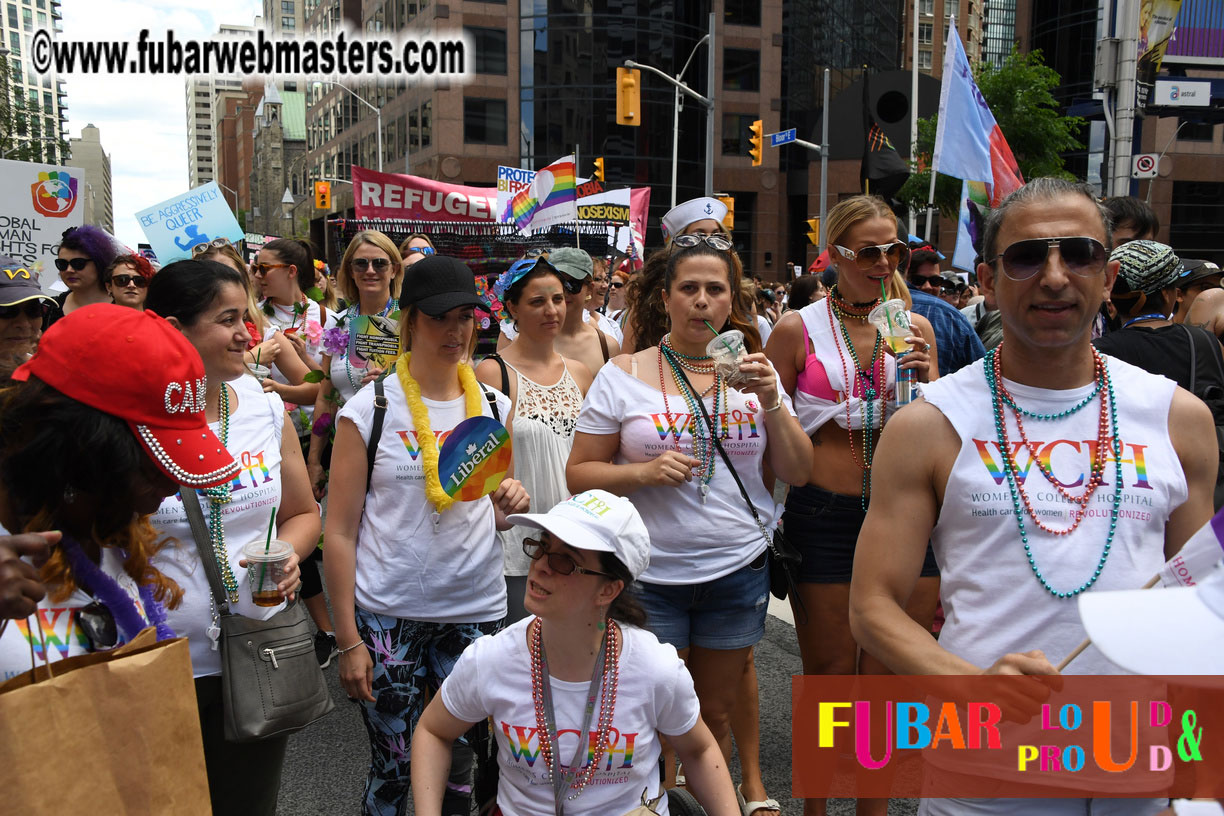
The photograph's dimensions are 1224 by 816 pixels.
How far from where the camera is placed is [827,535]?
11.8ft

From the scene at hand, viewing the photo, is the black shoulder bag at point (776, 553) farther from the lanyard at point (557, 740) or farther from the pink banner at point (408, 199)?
the pink banner at point (408, 199)

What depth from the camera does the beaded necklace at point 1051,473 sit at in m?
1.89

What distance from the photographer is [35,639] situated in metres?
1.59

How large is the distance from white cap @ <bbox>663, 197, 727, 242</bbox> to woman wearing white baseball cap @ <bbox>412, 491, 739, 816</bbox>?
10.9 ft

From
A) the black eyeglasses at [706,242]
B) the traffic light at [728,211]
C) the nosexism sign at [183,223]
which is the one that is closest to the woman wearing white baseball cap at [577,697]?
the black eyeglasses at [706,242]

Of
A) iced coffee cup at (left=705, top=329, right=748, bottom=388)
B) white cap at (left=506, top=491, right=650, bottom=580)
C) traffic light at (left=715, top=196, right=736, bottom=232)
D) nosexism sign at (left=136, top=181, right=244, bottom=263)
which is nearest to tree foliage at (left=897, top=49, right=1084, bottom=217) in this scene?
A: traffic light at (left=715, top=196, right=736, bottom=232)

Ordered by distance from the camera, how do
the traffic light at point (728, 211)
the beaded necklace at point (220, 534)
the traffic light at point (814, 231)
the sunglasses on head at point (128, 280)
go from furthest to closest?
the traffic light at point (814, 231) < the traffic light at point (728, 211) < the sunglasses on head at point (128, 280) < the beaded necklace at point (220, 534)

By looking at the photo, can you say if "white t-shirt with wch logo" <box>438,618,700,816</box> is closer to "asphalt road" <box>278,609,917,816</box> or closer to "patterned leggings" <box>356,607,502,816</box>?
"patterned leggings" <box>356,607,502,816</box>

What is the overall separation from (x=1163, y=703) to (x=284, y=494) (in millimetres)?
2500

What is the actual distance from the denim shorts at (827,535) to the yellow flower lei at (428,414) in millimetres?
1304

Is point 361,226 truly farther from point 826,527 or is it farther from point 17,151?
point 17,151

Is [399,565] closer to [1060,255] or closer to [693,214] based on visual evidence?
[1060,255]

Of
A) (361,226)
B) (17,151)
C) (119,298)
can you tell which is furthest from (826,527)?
(17,151)

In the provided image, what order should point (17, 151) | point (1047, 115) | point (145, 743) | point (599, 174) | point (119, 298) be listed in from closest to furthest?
point (145, 743)
point (119, 298)
point (17, 151)
point (1047, 115)
point (599, 174)
